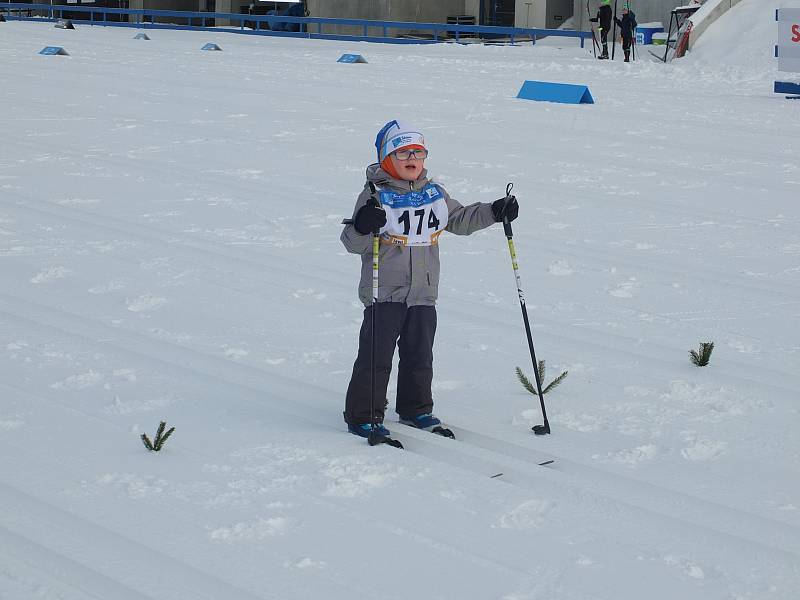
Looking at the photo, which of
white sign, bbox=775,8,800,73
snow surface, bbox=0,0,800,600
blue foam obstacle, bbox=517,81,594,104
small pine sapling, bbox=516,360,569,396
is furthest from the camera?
white sign, bbox=775,8,800,73

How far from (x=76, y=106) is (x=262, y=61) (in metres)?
7.58

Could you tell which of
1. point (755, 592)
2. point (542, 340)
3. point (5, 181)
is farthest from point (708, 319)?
point (5, 181)

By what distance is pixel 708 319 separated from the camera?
712cm

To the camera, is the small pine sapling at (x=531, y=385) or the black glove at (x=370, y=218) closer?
the black glove at (x=370, y=218)

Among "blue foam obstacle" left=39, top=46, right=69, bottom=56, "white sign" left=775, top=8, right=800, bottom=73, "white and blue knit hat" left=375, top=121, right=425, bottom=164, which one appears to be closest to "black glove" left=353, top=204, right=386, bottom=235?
"white and blue knit hat" left=375, top=121, right=425, bottom=164

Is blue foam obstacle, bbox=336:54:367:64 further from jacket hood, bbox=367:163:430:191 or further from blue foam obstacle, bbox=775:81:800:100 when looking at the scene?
jacket hood, bbox=367:163:430:191

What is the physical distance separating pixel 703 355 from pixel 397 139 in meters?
2.22

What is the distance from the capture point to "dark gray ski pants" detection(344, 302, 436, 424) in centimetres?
495

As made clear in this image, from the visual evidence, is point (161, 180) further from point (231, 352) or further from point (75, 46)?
point (75, 46)

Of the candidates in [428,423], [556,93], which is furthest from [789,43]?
[428,423]

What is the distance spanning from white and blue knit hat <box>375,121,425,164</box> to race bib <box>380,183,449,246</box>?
18 centimetres

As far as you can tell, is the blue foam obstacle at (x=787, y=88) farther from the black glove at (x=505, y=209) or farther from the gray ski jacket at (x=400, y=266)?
the gray ski jacket at (x=400, y=266)

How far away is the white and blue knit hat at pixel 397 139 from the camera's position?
189 inches

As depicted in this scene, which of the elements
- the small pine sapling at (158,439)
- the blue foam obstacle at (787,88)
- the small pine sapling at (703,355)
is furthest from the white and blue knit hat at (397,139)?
the blue foam obstacle at (787,88)
